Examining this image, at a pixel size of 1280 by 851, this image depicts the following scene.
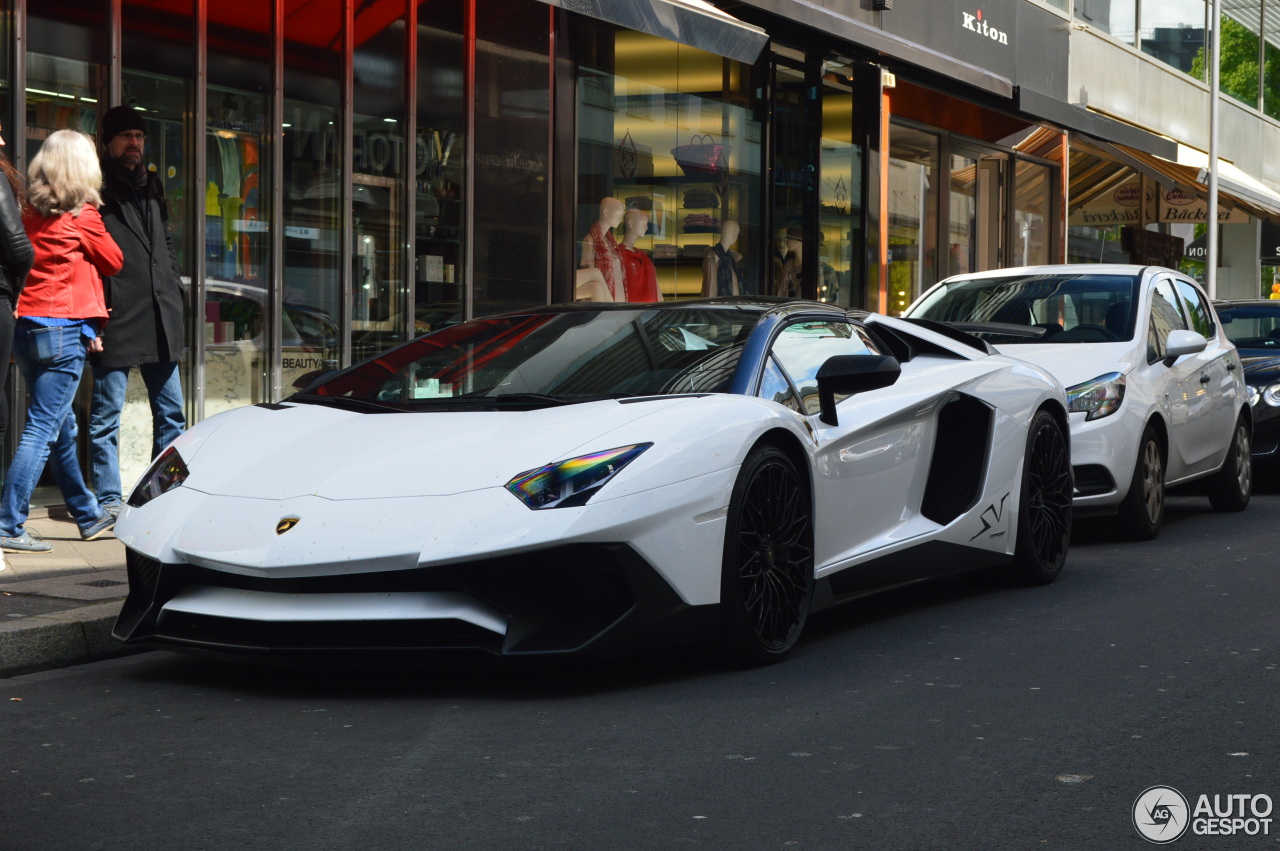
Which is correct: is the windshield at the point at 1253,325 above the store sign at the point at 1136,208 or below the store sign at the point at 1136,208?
below

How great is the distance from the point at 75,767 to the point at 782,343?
9.26 ft

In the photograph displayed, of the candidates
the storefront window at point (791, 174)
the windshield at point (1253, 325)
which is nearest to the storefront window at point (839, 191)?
the storefront window at point (791, 174)

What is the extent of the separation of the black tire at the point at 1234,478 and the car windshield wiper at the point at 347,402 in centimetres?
651

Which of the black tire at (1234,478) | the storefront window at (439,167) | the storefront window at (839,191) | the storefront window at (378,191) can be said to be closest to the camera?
the black tire at (1234,478)

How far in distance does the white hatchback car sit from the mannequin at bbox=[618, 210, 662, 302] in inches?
166

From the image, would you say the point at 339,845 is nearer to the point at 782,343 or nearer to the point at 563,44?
the point at 782,343

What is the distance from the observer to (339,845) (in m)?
3.33

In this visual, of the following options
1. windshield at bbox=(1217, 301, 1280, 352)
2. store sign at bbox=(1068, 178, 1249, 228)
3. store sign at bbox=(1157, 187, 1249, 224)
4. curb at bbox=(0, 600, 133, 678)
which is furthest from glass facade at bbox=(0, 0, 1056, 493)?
store sign at bbox=(1157, 187, 1249, 224)

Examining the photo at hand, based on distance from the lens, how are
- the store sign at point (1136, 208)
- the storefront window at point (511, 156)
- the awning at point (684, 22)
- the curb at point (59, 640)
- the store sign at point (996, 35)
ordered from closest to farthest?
the curb at point (59, 640), the awning at point (684, 22), the storefront window at point (511, 156), the store sign at point (996, 35), the store sign at point (1136, 208)

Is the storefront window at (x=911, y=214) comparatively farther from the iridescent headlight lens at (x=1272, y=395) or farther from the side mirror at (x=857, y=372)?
the side mirror at (x=857, y=372)

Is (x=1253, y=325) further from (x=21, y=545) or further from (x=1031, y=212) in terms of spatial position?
(x=1031, y=212)

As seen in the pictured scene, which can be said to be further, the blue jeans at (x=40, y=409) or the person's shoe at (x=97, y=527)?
the person's shoe at (x=97, y=527)

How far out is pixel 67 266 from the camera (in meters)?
7.43

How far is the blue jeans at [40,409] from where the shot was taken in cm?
720
